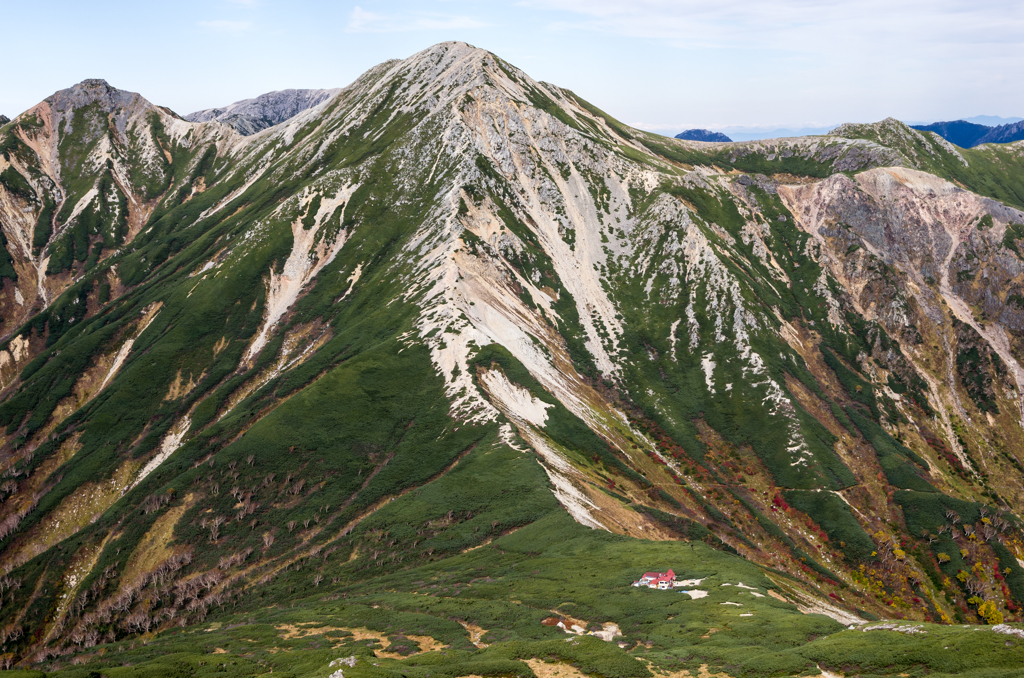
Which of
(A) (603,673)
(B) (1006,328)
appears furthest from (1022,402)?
(A) (603,673)

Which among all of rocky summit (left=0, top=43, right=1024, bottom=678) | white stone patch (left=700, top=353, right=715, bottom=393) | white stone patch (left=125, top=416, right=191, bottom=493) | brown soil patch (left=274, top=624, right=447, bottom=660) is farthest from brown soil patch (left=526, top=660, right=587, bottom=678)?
white stone patch (left=700, top=353, right=715, bottom=393)

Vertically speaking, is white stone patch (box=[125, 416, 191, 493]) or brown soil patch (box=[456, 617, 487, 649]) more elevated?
white stone patch (box=[125, 416, 191, 493])

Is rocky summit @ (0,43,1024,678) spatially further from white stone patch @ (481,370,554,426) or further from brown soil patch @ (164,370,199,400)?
white stone patch @ (481,370,554,426)

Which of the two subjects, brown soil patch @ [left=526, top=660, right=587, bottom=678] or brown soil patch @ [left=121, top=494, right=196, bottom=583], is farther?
brown soil patch @ [left=121, top=494, right=196, bottom=583]

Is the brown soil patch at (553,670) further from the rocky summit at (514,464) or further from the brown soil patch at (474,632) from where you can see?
the brown soil patch at (474,632)

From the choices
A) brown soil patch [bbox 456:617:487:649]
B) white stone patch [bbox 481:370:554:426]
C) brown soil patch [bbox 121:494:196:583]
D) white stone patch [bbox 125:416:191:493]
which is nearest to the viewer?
brown soil patch [bbox 456:617:487:649]

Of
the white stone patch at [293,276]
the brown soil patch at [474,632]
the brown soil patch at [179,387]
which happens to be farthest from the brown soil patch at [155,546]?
the brown soil patch at [474,632]

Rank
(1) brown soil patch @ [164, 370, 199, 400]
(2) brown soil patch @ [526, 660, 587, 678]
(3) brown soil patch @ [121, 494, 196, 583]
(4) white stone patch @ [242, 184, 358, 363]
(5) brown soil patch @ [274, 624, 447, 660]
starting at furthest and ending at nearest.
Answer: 1. (4) white stone patch @ [242, 184, 358, 363]
2. (1) brown soil patch @ [164, 370, 199, 400]
3. (3) brown soil patch @ [121, 494, 196, 583]
4. (5) brown soil patch @ [274, 624, 447, 660]
5. (2) brown soil patch @ [526, 660, 587, 678]

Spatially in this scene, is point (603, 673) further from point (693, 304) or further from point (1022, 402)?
point (1022, 402)
